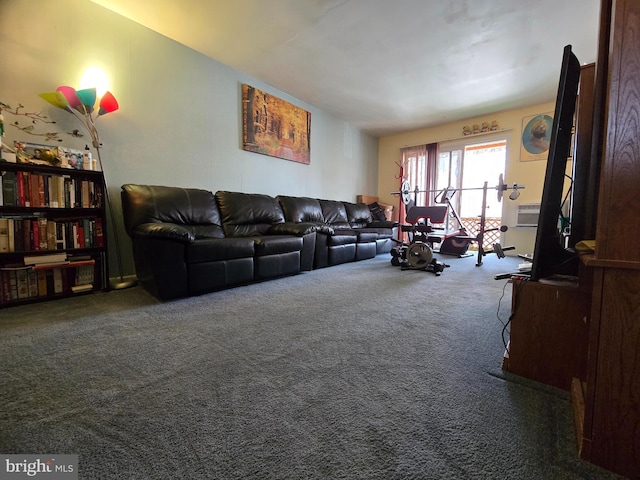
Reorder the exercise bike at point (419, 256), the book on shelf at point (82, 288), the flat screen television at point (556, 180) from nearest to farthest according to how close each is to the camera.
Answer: the flat screen television at point (556, 180)
the book on shelf at point (82, 288)
the exercise bike at point (419, 256)

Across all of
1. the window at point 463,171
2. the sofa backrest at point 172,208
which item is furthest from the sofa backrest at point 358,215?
the sofa backrest at point 172,208

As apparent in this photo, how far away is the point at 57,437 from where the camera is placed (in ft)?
2.50

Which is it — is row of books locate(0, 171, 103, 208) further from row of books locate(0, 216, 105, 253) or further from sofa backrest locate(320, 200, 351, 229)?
sofa backrest locate(320, 200, 351, 229)

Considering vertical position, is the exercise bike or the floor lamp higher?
the floor lamp

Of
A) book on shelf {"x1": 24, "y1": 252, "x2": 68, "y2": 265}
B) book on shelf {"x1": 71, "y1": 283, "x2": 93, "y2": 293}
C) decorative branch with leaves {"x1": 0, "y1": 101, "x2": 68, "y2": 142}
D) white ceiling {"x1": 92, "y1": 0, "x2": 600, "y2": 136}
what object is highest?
white ceiling {"x1": 92, "y1": 0, "x2": 600, "y2": 136}

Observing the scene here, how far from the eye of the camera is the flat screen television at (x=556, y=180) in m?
0.99

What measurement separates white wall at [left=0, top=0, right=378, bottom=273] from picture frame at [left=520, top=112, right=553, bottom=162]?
3.85 m

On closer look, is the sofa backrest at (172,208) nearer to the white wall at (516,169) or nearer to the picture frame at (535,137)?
the white wall at (516,169)

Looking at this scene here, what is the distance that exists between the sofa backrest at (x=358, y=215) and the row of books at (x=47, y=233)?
11.2ft

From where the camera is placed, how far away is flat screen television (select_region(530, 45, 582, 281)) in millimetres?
994

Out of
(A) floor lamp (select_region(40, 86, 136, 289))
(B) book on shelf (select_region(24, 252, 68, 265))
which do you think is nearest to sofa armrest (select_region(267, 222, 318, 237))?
(A) floor lamp (select_region(40, 86, 136, 289))

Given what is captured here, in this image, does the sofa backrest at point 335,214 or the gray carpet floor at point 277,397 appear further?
the sofa backrest at point 335,214

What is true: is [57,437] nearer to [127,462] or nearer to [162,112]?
[127,462]

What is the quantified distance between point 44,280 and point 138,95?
6.07 feet
